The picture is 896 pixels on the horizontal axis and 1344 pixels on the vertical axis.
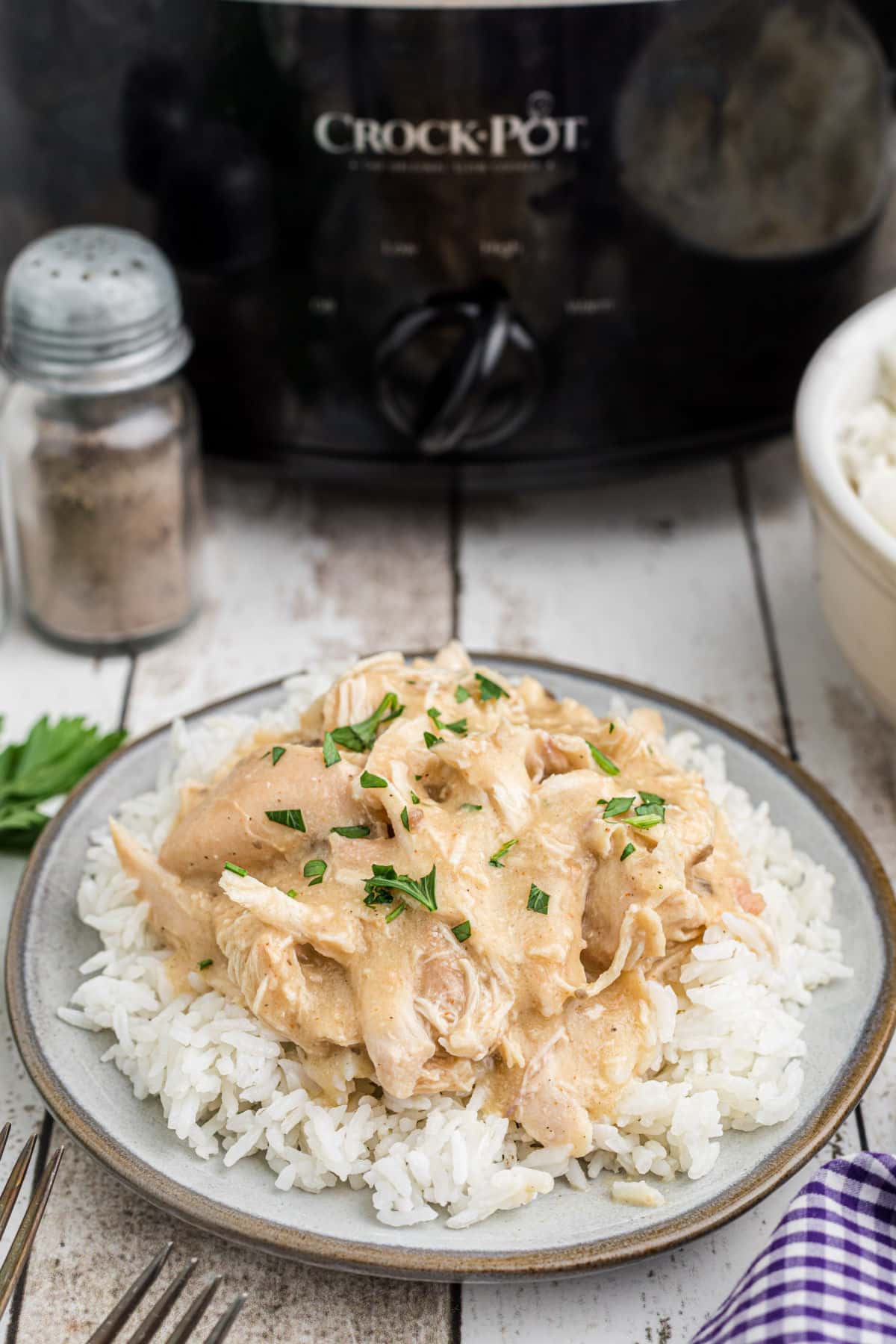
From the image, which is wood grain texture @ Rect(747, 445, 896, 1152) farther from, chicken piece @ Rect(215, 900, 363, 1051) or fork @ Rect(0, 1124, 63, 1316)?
fork @ Rect(0, 1124, 63, 1316)

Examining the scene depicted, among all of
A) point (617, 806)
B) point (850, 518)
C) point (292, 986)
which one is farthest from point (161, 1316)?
point (850, 518)

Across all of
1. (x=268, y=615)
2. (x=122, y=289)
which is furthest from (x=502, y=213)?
(x=268, y=615)

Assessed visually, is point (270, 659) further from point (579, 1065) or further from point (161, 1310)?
point (161, 1310)

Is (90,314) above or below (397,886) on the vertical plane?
above

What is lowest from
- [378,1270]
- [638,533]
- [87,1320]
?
[638,533]

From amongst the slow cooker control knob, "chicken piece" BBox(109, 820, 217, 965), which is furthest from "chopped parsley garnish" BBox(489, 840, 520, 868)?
the slow cooker control knob

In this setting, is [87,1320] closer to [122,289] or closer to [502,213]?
[122,289]
